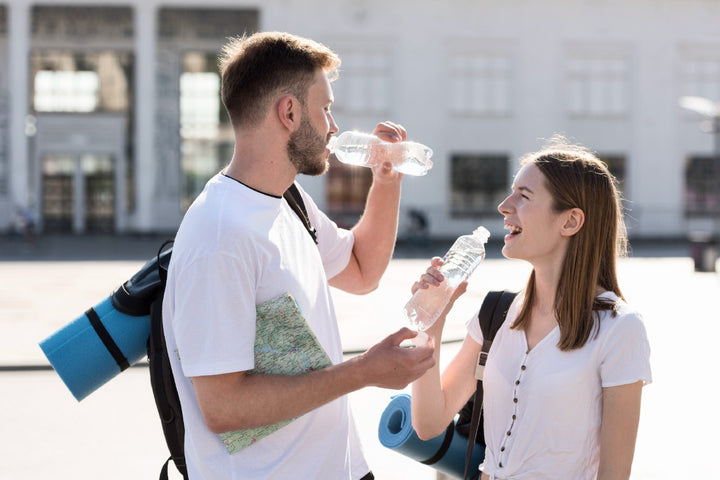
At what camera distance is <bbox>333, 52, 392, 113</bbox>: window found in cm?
3444

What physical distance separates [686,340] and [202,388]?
900 cm

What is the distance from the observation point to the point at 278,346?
6.75ft

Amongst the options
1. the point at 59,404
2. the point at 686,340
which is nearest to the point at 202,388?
the point at 59,404

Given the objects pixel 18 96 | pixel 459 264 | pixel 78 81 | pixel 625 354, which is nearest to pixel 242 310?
pixel 459 264

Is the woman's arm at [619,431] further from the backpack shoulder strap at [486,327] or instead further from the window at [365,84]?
the window at [365,84]

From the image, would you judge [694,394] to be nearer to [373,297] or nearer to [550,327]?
[550,327]

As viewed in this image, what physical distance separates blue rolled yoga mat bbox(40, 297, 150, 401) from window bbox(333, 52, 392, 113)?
106 ft

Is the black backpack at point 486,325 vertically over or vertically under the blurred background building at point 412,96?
under

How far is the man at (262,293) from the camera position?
195 cm

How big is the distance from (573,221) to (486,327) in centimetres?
43

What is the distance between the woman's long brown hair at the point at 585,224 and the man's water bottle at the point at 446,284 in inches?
9.4

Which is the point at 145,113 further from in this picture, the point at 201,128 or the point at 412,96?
the point at 412,96

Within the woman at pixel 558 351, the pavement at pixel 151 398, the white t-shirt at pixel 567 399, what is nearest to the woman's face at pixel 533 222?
the woman at pixel 558 351

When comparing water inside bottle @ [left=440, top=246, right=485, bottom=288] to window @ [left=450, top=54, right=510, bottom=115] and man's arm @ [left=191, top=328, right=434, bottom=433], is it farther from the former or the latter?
window @ [left=450, top=54, right=510, bottom=115]
